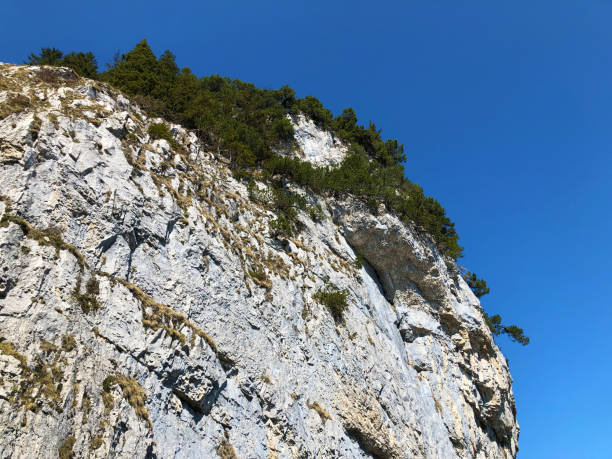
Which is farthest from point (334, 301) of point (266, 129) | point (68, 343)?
point (266, 129)

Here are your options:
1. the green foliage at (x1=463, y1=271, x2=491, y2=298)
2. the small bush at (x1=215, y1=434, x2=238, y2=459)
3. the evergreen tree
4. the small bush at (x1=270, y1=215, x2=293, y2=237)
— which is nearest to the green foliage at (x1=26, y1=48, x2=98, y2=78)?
the evergreen tree

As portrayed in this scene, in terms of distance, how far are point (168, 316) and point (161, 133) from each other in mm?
11463

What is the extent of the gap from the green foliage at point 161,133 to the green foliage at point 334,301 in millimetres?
11257

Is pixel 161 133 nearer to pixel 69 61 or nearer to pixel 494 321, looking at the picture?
pixel 69 61

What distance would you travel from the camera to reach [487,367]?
122 feet

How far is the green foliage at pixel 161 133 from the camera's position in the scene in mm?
22961

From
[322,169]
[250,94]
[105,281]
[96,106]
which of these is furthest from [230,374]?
[250,94]

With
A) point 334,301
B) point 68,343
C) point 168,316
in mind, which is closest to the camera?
point 68,343

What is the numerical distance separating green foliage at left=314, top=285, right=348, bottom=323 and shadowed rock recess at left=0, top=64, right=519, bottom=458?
29 centimetres

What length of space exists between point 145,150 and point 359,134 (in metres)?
29.0

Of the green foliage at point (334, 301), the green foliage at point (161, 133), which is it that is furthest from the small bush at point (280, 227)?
the green foliage at point (161, 133)

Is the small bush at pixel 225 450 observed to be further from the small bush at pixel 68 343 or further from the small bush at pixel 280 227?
the small bush at pixel 280 227

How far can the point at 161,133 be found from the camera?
23281 millimetres

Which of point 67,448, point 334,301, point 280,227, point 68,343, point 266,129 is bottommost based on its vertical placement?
point 67,448
